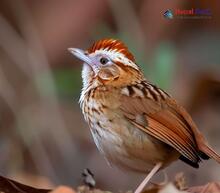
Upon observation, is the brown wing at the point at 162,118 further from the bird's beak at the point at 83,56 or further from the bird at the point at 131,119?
the bird's beak at the point at 83,56

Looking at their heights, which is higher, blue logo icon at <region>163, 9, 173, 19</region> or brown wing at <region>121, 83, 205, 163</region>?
blue logo icon at <region>163, 9, 173, 19</region>

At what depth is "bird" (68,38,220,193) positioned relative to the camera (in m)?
5.09

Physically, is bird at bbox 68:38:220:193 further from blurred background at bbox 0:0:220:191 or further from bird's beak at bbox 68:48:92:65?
blurred background at bbox 0:0:220:191

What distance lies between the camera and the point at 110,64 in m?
5.43

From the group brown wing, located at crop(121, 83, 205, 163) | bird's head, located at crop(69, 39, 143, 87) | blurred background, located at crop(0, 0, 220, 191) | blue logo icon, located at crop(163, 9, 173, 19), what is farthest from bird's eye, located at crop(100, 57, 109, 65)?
blue logo icon, located at crop(163, 9, 173, 19)

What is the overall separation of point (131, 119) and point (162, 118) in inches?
6.5

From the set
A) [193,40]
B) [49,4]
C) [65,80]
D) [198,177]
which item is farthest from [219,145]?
[49,4]

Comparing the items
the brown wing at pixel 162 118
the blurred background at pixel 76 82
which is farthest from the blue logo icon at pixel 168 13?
the brown wing at pixel 162 118

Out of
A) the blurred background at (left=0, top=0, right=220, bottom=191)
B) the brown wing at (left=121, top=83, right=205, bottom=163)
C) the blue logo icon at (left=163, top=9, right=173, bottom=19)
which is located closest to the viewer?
the brown wing at (left=121, top=83, right=205, bottom=163)

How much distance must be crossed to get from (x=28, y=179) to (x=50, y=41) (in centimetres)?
287

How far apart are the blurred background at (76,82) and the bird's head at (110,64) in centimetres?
169

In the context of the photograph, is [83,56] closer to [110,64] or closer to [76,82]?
[110,64]

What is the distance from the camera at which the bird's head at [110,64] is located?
5387 mm

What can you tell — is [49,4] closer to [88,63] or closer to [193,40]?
[193,40]
